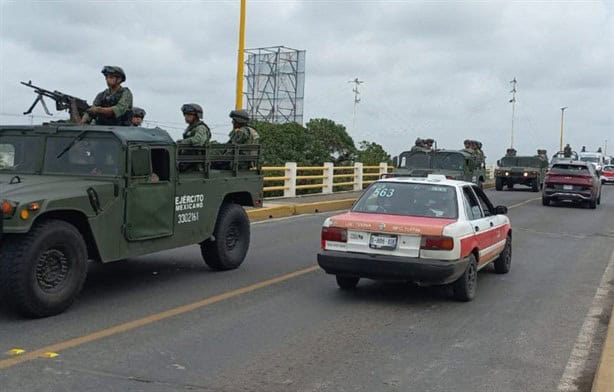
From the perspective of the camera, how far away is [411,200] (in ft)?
27.6

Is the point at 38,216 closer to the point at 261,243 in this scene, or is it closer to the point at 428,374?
the point at 428,374

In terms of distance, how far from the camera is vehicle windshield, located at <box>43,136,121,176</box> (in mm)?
7504

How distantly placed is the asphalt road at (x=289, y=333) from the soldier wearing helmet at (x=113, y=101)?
1.95 meters

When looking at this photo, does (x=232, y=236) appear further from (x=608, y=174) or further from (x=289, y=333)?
(x=608, y=174)

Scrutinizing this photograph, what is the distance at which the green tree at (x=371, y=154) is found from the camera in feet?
114

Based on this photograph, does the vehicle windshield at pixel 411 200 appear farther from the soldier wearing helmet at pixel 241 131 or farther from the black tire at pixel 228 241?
the soldier wearing helmet at pixel 241 131

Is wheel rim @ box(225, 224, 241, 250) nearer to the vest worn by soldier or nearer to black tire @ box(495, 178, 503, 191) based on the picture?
the vest worn by soldier

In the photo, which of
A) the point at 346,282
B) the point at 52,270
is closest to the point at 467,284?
the point at 346,282

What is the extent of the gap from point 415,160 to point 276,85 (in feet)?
51.7

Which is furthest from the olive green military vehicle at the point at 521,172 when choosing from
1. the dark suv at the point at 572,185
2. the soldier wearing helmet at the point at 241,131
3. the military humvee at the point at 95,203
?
the military humvee at the point at 95,203

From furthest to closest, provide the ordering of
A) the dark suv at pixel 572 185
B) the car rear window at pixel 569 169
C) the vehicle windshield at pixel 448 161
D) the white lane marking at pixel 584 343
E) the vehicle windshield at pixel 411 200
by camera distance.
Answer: the car rear window at pixel 569 169 < the dark suv at pixel 572 185 < the vehicle windshield at pixel 448 161 < the vehicle windshield at pixel 411 200 < the white lane marking at pixel 584 343

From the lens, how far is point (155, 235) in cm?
791

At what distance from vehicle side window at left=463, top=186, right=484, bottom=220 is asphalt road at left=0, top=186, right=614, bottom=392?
96cm

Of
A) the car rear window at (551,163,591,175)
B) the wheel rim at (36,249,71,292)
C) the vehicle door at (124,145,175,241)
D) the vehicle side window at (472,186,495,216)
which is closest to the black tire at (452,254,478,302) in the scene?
the vehicle side window at (472,186,495,216)
